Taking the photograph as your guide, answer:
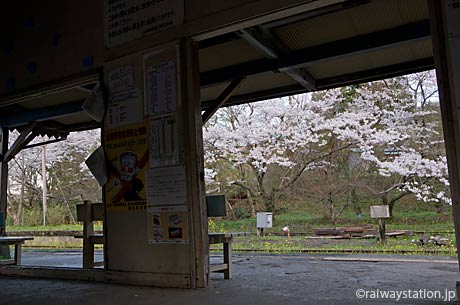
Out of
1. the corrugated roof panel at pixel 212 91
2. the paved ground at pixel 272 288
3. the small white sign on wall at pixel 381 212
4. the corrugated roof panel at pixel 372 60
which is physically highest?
the corrugated roof panel at pixel 212 91

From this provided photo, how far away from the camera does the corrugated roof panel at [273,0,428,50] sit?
11.5 feet

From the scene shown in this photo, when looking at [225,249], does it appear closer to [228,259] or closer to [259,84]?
[228,259]

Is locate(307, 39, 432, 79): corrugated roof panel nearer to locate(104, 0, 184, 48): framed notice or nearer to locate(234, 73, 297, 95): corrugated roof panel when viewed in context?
locate(234, 73, 297, 95): corrugated roof panel

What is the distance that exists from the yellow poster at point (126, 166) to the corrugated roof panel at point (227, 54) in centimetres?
133

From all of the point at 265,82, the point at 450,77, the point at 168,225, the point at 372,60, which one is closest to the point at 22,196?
the point at 265,82

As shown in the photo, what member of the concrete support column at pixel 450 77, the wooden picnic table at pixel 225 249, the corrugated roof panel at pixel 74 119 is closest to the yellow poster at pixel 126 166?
the wooden picnic table at pixel 225 249

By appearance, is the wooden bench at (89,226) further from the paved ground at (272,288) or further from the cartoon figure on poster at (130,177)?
the cartoon figure on poster at (130,177)

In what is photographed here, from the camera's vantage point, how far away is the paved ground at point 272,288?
2.64 m

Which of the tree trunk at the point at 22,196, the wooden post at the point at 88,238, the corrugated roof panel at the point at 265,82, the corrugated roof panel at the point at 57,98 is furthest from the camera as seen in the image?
the tree trunk at the point at 22,196

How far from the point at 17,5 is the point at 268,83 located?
3002 mm

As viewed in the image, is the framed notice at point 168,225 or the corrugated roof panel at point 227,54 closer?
the framed notice at point 168,225

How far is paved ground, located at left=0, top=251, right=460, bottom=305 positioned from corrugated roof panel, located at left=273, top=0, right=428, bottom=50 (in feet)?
7.33

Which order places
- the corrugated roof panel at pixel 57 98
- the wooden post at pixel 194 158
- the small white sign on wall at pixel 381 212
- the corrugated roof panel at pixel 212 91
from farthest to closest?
the small white sign on wall at pixel 381 212 < the corrugated roof panel at pixel 57 98 < the corrugated roof panel at pixel 212 91 < the wooden post at pixel 194 158

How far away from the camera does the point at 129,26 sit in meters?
3.62
